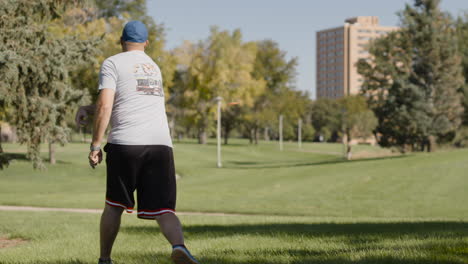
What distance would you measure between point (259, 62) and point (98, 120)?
72.0 m

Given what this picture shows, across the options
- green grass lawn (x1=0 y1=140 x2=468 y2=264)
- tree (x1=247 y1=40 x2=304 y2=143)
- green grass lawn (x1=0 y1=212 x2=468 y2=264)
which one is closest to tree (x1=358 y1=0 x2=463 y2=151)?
green grass lawn (x1=0 y1=140 x2=468 y2=264)

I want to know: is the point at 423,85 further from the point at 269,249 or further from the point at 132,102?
the point at 132,102

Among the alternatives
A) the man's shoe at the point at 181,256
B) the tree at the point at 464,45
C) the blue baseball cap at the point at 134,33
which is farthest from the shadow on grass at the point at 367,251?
the tree at the point at 464,45

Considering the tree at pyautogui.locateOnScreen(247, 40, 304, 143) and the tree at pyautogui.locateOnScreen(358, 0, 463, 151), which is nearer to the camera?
the tree at pyautogui.locateOnScreen(358, 0, 463, 151)

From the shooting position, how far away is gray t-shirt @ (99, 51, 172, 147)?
4.24 meters

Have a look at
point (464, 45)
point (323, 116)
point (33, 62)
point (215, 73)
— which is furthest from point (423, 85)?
point (323, 116)

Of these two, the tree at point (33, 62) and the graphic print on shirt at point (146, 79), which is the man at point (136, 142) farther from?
the tree at point (33, 62)

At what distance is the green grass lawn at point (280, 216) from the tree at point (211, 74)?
12916 millimetres

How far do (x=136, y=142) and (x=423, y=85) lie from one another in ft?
146

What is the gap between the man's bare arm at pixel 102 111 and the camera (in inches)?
164

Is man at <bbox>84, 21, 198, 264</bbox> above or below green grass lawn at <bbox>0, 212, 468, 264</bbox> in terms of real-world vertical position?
above

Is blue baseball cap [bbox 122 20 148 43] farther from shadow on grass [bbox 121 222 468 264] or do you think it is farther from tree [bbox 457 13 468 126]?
tree [bbox 457 13 468 126]

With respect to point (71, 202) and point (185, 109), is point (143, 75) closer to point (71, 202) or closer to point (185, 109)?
point (71, 202)

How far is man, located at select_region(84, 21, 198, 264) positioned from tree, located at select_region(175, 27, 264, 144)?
52.9 meters
